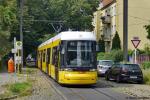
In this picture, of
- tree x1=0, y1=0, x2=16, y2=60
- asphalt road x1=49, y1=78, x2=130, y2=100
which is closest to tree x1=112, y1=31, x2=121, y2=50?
tree x1=0, y1=0, x2=16, y2=60

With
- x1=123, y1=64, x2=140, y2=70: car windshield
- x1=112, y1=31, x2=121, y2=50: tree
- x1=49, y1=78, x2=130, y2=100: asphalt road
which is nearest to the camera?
x1=49, y1=78, x2=130, y2=100: asphalt road

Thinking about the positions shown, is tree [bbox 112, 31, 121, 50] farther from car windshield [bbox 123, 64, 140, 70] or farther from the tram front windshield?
the tram front windshield

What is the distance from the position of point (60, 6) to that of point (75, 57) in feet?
216

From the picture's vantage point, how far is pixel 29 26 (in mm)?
78312

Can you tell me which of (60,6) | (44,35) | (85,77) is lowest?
(85,77)

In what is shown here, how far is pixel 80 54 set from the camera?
28.2 meters

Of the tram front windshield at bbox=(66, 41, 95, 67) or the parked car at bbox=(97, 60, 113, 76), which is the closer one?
the tram front windshield at bbox=(66, 41, 95, 67)

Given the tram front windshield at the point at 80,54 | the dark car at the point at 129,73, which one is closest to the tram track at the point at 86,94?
the tram front windshield at the point at 80,54

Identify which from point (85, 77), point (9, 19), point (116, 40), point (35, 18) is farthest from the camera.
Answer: point (35, 18)

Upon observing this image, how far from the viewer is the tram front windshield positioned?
28094 mm

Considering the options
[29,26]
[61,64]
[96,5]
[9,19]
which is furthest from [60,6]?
[61,64]

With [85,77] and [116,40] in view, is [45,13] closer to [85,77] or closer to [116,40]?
[116,40]

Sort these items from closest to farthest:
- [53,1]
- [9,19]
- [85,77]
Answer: [85,77] < [9,19] < [53,1]

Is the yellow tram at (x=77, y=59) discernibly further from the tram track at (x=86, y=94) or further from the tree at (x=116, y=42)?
the tree at (x=116, y=42)
